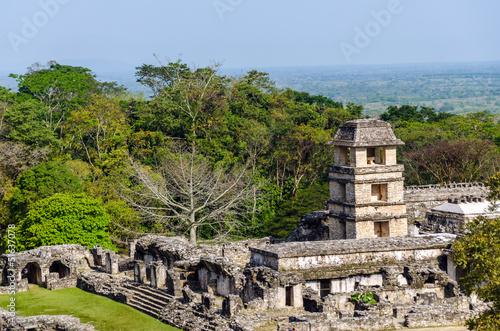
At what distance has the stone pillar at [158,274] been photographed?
3503 centimetres

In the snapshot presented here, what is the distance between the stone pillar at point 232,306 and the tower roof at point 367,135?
483 inches

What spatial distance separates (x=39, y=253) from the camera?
39.9 m

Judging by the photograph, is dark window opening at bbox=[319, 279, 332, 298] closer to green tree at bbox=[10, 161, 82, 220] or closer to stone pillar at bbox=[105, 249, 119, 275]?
stone pillar at bbox=[105, 249, 119, 275]

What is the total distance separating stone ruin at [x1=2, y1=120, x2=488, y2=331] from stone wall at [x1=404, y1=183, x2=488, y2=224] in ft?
0.54

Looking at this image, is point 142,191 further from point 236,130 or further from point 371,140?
point 371,140

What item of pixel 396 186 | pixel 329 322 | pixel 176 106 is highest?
pixel 176 106

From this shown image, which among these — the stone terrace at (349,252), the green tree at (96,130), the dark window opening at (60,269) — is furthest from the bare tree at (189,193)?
the stone terrace at (349,252)

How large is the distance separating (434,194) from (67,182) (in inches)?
851

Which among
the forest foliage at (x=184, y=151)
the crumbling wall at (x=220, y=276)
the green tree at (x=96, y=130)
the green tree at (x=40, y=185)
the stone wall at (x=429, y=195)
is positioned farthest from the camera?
the green tree at (x=96, y=130)

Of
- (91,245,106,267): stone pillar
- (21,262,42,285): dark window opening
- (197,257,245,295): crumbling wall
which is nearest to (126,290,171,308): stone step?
(197,257,245,295): crumbling wall

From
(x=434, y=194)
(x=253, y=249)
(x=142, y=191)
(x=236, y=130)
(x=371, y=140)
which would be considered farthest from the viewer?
(x=236, y=130)

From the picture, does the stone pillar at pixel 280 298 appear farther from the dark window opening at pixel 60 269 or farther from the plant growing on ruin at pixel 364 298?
the dark window opening at pixel 60 269

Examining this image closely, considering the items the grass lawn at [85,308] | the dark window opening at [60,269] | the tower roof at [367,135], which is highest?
the tower roof at [367,135]

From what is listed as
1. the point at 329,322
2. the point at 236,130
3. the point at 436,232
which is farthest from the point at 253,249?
the point at 236,130
